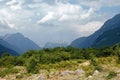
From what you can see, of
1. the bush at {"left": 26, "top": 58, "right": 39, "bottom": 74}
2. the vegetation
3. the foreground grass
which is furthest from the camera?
the vegetation

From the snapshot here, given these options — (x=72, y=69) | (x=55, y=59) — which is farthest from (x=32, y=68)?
(x=55, y=59)

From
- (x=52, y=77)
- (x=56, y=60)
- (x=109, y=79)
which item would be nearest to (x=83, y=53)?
(x=56, y=60)

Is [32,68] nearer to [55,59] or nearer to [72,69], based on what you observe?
[72,69]

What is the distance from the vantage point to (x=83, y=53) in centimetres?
7544

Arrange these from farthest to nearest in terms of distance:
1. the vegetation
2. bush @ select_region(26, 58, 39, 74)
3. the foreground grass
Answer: the vegetation < bush @ select_region(26, 58, 39, 74) < the foreground grass

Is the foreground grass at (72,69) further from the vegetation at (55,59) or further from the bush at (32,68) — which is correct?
the bush at (32,68)

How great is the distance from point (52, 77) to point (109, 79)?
10109 mm

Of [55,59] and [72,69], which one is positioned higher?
[55,59]

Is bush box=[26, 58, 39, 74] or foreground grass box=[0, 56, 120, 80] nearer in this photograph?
foreground grass box=[0, 56, 120, 80]

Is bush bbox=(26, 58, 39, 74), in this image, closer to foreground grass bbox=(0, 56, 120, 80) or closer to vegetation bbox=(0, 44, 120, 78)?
vegetation bbox=(0, 44, 120, 78)

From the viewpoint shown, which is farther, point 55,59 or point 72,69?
point 55,59

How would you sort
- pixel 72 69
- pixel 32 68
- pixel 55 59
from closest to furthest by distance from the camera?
pixel 72 69 < pixel 32 68 < pixel 55 59

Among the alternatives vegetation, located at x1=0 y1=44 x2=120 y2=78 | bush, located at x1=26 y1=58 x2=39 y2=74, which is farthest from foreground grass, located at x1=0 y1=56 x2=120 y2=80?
bush, located at x1=26 y1=58 x2=39 y2=74

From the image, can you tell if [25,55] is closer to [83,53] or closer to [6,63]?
[6,63]
